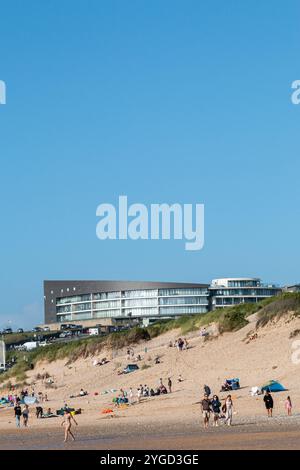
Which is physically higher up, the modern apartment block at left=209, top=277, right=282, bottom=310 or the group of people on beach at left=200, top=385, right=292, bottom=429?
the modern apartment block at left=209, top=277, right=282, bottom=310

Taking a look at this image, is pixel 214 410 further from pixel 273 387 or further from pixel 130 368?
pixel 130 368

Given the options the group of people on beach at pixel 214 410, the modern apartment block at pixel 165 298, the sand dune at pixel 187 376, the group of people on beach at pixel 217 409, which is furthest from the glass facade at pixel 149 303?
the group of people on beach at pixel 214 410

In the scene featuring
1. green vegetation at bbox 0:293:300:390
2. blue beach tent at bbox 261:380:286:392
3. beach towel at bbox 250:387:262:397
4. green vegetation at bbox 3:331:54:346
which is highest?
green vegetation at bbox 3:331:54:346

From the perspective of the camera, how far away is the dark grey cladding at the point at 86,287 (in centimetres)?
14862

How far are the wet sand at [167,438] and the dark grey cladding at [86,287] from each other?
10638 cm

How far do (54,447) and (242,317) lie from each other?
38.0 m

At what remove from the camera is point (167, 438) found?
34938mm

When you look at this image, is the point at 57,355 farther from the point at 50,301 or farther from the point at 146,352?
the point at 50,301

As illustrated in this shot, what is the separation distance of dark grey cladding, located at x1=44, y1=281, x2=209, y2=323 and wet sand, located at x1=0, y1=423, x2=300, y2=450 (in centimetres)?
10638

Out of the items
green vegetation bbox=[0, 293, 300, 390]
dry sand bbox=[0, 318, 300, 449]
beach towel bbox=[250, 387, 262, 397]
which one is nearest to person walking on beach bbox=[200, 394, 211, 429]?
dry sand bbox=[0, 318, 300, 449]

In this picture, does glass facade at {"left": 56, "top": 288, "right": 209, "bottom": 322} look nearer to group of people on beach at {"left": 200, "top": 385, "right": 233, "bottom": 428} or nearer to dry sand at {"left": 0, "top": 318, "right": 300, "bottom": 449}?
dry sand at {"left": 0, "top": 318, "right": 300, "bottom": 449}

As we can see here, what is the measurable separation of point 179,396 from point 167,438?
1736 cm

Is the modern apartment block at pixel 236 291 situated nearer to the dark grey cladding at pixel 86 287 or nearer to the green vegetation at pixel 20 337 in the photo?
the dark grey cladding at pixel 86 287

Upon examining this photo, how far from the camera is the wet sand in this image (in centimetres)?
3162
